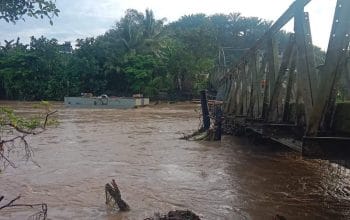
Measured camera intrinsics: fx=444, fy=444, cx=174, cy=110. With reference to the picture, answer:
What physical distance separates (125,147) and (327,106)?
8.99 metres

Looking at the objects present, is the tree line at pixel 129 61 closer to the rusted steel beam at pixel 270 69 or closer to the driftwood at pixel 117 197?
the rusted steel beam at pixel 270 69

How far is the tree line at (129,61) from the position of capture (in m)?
41.7

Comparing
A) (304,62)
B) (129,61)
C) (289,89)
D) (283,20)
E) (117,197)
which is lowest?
(117,197)

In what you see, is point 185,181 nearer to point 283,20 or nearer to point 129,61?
point 283,20

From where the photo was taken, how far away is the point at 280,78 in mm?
6156

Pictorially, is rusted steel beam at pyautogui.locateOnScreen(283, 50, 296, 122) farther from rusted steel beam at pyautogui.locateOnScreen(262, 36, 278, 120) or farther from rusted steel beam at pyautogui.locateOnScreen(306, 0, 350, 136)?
rusted steel beam at pyautogui.locateOnScreen(306, 0, 350, 136)

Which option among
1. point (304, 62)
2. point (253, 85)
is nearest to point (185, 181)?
point (253, 85)

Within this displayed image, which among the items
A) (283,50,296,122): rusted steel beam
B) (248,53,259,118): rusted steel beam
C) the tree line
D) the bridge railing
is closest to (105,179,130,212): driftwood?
the bridge railing

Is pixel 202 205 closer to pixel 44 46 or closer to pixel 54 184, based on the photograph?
pixel 54 184

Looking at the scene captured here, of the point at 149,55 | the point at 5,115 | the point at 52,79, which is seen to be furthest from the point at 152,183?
the point at 52,79

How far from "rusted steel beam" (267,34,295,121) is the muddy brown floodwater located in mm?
1241

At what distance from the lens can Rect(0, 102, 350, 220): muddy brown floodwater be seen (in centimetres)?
593

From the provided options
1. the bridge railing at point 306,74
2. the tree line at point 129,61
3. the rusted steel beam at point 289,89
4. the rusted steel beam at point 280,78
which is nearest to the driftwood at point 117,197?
the bridge railing at point 306,74

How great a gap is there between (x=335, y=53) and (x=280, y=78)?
7.71 feet
